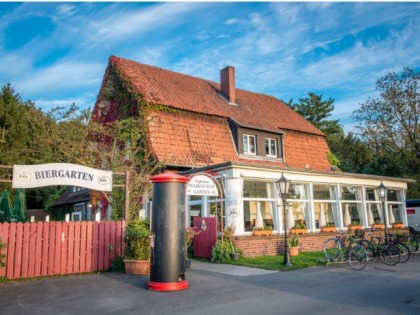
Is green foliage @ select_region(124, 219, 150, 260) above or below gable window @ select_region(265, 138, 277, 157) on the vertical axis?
below

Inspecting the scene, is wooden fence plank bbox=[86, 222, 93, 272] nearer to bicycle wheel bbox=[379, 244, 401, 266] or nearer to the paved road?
the paved road

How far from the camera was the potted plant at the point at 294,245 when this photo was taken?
48.7ft

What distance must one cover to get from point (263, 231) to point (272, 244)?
702mm

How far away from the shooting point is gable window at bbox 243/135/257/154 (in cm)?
2294

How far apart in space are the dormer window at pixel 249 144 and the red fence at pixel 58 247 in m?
12.4

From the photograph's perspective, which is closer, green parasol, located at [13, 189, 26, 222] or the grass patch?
the grass patch

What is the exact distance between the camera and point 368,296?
7.61 meters

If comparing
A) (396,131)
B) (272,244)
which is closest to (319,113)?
(396,131)

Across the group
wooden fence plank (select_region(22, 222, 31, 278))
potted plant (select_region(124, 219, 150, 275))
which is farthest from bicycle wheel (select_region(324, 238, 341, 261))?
wooden fence plank (select_region(22, 222, 31, 278))

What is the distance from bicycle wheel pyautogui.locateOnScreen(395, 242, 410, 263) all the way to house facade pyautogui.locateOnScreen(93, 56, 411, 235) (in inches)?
92.2

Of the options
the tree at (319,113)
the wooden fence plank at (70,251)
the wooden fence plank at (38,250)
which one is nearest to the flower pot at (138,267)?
the wooden fence plank at (70,251)

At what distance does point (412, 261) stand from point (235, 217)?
6457mm

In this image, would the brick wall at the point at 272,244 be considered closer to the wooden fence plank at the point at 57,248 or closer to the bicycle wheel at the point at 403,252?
the bicycle wheel at the point at 403,252

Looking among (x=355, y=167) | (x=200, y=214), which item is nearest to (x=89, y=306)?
A: (x=200, y=214)
